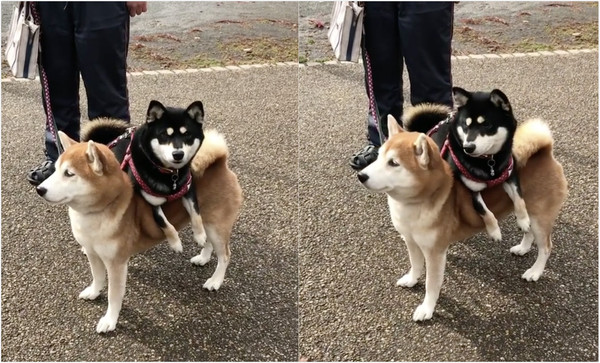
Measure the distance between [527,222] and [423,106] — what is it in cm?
72

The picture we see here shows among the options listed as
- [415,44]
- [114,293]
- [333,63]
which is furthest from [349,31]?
[333,63]

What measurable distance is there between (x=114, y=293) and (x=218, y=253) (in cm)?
52

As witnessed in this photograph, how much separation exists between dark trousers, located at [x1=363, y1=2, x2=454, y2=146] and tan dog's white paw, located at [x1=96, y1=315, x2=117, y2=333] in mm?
1877

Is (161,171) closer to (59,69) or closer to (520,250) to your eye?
(59,69)

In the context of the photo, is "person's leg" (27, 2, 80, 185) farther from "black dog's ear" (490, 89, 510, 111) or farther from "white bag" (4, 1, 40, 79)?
"black dog's ear" (490, 89, 510, 111)

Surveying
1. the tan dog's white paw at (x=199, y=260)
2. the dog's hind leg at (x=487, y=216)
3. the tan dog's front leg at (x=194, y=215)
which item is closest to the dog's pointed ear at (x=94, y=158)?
the tan dog's front leg at (x=194, y=215)

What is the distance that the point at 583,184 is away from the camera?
140 inches

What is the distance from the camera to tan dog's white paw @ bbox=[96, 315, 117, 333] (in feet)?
8.18

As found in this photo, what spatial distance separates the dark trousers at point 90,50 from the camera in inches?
101

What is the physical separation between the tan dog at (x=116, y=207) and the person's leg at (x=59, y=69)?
0.72 m

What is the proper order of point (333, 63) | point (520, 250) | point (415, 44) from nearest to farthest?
point (415, 44)
point (520, 250)
point (333, 63)

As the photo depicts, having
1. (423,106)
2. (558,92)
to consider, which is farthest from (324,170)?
(558,92)

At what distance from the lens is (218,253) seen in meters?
2.72

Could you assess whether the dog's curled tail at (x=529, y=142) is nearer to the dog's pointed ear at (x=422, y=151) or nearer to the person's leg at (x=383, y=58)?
the dog's pointed ear at (x=422, y=151)
